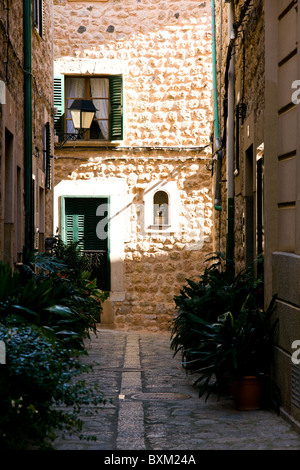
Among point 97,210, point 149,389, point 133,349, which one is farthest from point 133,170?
point 149,389

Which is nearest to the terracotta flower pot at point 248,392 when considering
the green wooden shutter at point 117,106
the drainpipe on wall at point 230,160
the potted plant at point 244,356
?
the potted plant at point 244,356

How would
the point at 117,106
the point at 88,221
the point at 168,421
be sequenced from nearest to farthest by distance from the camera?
1. the point at 168,421
2. the point at 117,106
3. the point at 88,221

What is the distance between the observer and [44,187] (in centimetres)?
1216

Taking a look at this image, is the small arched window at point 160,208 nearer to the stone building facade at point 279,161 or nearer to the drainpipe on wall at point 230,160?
the drainpipe on wall at point 230,160

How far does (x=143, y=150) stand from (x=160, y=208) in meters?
1.25

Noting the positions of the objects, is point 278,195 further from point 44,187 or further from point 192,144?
point 192,144

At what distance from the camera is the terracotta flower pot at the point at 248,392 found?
577cm

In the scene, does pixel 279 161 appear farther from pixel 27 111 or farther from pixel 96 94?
pixel 96 94

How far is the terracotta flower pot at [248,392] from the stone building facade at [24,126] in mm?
2777

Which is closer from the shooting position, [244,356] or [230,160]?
[244,356]

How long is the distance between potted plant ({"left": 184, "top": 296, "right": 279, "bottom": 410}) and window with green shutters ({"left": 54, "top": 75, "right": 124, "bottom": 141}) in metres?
9.82

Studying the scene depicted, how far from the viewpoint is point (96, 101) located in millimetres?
15555

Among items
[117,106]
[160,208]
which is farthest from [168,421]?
[117,106]

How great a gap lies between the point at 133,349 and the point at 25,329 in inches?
216
